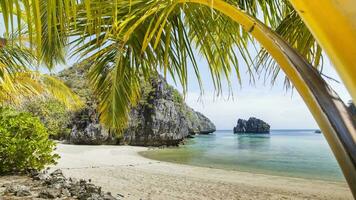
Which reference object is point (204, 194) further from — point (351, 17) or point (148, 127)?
point (148, 127)

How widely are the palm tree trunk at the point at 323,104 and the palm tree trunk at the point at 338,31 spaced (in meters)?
0.19

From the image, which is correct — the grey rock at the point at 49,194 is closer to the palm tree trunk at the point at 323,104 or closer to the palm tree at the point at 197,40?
the palm tree at the point at 197,40

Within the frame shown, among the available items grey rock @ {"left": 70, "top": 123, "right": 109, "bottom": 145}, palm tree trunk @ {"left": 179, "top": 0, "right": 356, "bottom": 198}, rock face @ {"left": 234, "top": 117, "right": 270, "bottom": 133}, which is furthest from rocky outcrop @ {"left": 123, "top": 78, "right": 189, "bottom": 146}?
rock face @ {"left": 234, "top": 117, "right": 270, "bottom": 133}

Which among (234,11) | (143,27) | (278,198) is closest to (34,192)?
(143,27)

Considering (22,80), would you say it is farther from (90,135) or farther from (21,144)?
(90,135)

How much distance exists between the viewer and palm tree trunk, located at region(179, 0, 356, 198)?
0.95 metres

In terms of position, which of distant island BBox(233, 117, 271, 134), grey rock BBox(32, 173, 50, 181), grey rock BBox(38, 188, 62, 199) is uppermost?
distant island BBox(233, 117, 271, 134)

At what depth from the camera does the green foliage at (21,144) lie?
26.5 feet

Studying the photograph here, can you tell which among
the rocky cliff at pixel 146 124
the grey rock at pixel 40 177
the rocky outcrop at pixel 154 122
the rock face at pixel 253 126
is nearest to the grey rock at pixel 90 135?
the rocky cliff at pixel 146 124

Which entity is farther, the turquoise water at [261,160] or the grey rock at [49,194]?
the turquoise water at [261,160]

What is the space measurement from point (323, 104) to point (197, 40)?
89.4 inches

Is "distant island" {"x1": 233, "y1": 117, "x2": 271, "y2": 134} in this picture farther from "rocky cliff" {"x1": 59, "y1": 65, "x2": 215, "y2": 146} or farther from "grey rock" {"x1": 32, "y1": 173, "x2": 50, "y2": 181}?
"grey rock" {"x1": 32, "y1": 173, "x2": 50, "y2": 181}

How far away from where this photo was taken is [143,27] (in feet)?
9.56

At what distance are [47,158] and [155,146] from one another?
30.6m
